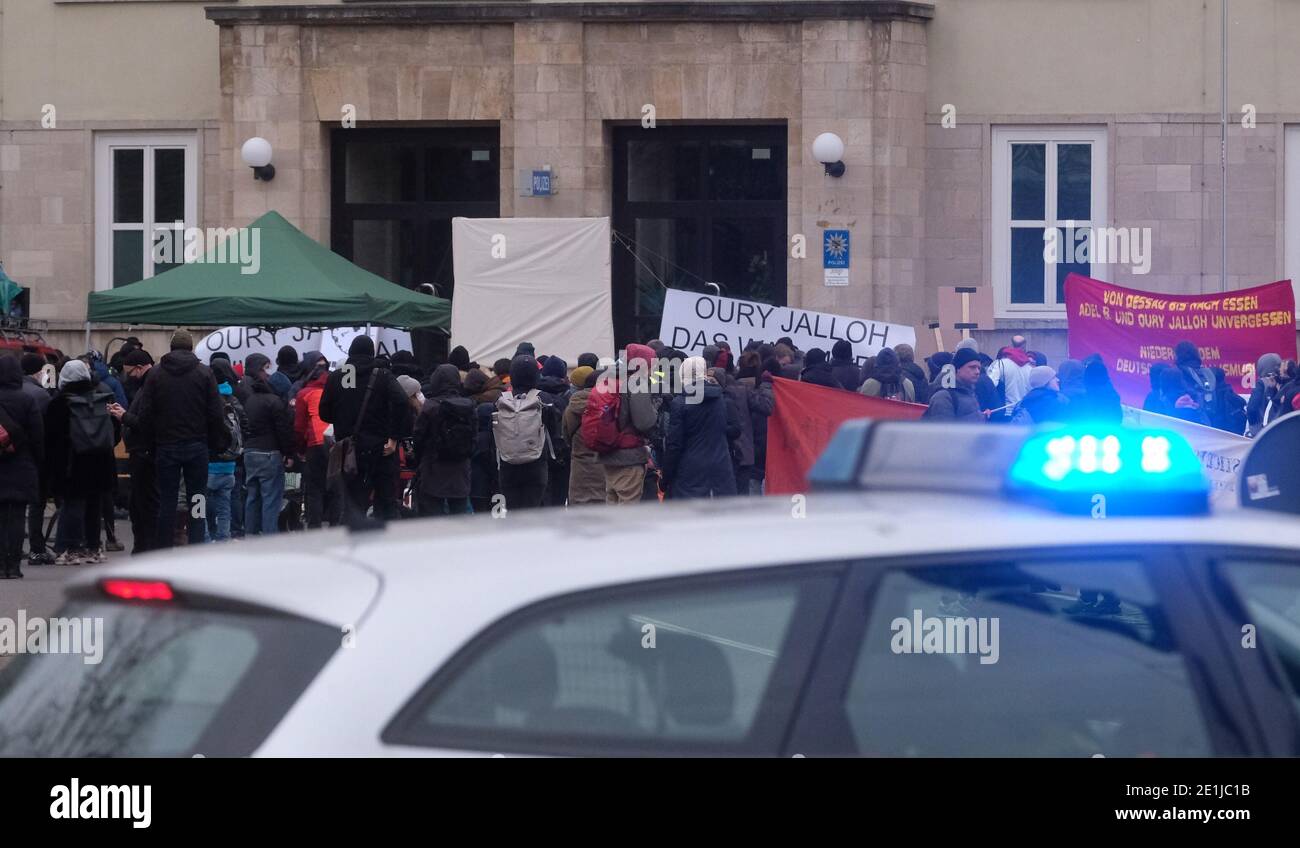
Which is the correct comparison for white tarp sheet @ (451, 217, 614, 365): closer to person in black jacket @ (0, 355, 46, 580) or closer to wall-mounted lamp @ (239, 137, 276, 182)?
wall-mounted lamp @ (239, 137, 276, 182)

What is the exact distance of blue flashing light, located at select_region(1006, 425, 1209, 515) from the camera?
9.85 ft

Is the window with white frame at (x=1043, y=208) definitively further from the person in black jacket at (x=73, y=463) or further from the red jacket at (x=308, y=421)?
the person in black jacket at (x=73, y=463)

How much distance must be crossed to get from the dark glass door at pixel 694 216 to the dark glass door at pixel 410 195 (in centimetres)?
190

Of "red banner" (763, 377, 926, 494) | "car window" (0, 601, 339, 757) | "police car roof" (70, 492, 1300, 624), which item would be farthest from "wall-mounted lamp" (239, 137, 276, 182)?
"car window" (0, 601, 339, 757)

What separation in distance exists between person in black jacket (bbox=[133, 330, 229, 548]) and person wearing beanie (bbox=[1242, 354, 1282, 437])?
2945mm

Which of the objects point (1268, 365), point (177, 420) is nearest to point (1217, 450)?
point (1268, 365)

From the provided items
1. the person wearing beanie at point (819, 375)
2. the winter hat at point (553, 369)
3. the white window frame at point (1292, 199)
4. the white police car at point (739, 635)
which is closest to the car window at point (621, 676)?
the white police car at point (739, 635)

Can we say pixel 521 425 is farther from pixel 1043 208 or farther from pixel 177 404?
pixel 1043 208

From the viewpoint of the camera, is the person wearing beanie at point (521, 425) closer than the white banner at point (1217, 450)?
No

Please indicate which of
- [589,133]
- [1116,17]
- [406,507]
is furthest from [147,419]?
[1116,17]

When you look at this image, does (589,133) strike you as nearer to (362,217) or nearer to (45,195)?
(362,217)

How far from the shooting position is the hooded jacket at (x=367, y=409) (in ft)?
43.9

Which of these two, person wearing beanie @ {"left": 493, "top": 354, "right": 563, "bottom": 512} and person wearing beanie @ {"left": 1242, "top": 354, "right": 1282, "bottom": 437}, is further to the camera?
person wearing beanie @ {"left": 1242, "top": 354, "right": 1282, "bottom": 437}
